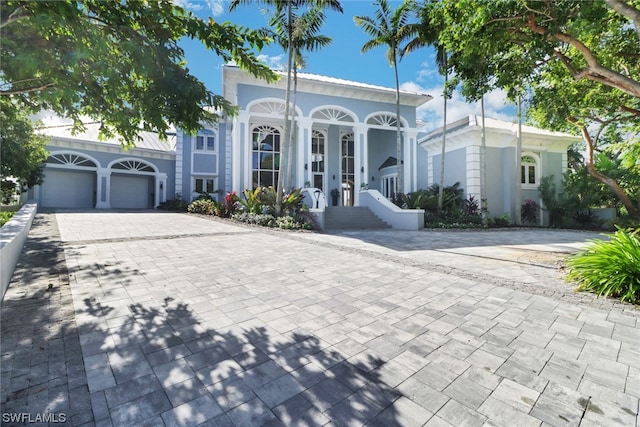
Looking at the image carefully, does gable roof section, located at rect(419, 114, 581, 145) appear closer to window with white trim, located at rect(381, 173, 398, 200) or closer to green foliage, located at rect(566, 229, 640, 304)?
window with white trim, located at rect(381, 173, 398, 200)

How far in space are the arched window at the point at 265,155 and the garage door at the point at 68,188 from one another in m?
13.2

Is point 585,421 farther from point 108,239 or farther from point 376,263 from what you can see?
point 108,239

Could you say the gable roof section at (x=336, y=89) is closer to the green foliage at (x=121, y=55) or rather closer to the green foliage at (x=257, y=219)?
the green foliage at (x=257, y=219)

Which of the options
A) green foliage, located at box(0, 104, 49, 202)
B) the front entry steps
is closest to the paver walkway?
the front entry steps

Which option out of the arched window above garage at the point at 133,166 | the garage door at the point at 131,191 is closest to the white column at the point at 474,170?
the arched window above garage at the point at 133,166

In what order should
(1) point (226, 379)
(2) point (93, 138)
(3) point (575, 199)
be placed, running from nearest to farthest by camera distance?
(1) point (226, 379) < (3) point (575, 199) < (2) point (93, 138)

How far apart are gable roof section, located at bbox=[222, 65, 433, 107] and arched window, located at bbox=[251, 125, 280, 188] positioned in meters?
2.64

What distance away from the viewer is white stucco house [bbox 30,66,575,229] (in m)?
14.8

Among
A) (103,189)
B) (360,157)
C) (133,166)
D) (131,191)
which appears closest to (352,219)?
(360,157)

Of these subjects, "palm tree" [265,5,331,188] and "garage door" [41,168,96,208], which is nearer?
"palm tree" [265,5,331,188]

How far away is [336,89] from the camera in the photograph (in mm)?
15883

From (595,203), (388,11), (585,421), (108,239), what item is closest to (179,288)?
(585,421)

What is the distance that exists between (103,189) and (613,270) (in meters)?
25.8

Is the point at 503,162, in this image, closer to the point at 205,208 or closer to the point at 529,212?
the point at 529,212
